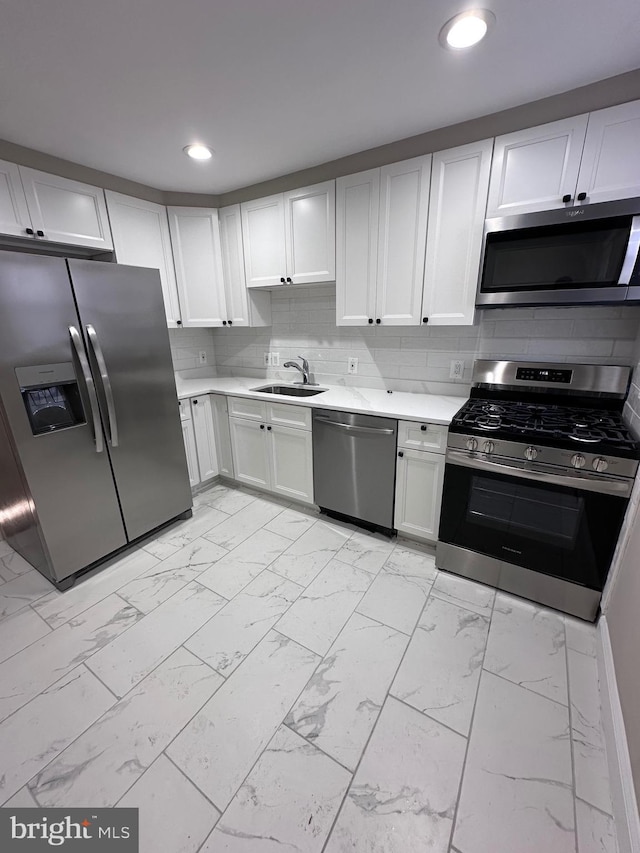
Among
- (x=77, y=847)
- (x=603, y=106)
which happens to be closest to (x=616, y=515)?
(x=603, y=106)

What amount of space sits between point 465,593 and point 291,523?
1.26m

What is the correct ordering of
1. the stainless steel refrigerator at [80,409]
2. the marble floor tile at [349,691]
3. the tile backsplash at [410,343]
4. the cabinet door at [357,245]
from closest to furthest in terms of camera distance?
the marble floor tile at [349,691] < the stainless steel refrigerator at [80,409] < the tile backsplash at [410,343] < the cabinet door at [357,245]

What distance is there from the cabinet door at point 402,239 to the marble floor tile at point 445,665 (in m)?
1.71

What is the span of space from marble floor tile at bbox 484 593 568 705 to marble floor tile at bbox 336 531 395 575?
676 millimetres

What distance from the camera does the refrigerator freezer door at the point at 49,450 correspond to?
164 centimetres

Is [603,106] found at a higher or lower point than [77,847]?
higher

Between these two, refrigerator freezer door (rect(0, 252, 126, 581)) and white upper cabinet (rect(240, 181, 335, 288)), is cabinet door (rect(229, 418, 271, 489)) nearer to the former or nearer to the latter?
refrigerator freezer door (rect(0, 252, 126, 581))

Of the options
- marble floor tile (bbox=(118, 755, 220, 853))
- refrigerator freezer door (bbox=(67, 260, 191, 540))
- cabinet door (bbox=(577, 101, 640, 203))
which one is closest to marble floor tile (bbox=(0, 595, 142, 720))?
refrigerator freezer door (bbox=(67, 260, 191, 540))

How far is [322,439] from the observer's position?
7.96 feet

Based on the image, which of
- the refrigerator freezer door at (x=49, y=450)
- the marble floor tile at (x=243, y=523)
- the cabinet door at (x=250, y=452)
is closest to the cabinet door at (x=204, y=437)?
the cabinet door at (x=250, y=452)

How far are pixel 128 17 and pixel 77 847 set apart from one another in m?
2.65

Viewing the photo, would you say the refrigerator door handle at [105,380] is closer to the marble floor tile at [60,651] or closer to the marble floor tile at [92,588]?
the marble floor tile at [92,588]

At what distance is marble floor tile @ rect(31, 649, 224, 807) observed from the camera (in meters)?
1.13

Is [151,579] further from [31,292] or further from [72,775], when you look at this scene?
[31,292]
